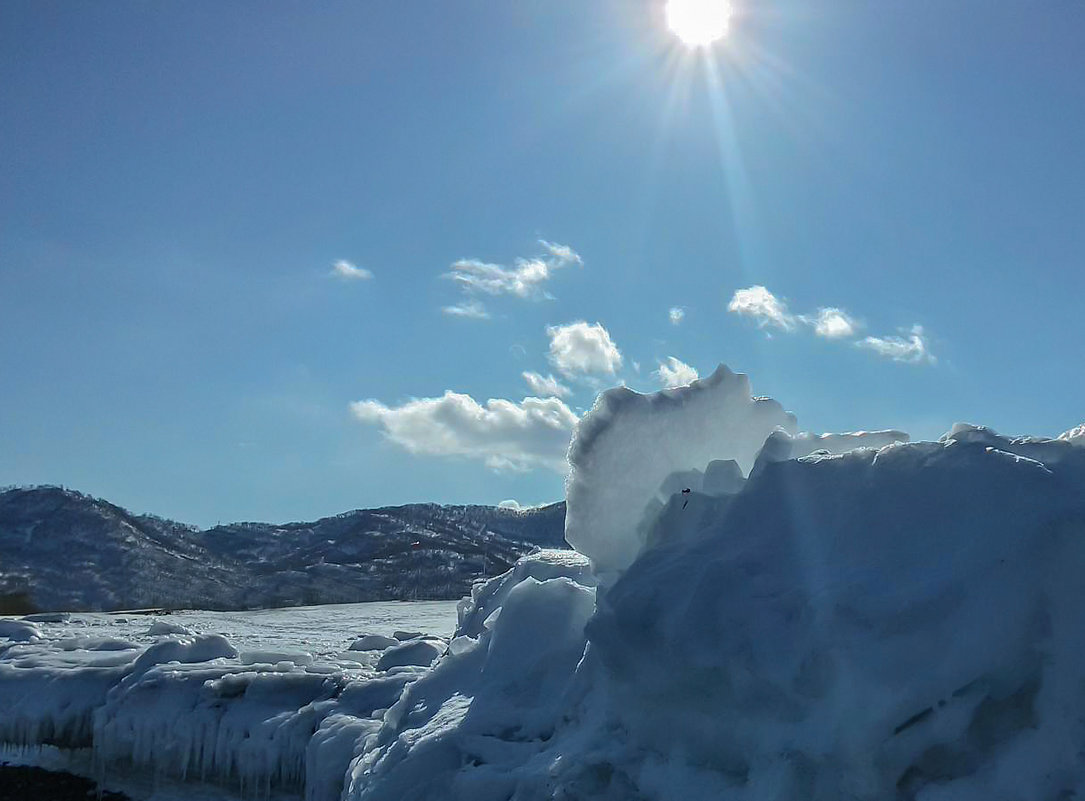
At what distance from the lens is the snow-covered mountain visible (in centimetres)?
11594

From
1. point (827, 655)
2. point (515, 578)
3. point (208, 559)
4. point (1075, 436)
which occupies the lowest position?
point (827, 655)

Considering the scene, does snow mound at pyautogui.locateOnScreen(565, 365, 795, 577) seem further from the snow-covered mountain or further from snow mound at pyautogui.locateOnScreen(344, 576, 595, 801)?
the snow-covered mountain

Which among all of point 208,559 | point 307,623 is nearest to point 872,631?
point 307,623

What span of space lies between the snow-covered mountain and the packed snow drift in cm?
9091

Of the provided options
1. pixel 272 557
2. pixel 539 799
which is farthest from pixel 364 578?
pixel 539 799

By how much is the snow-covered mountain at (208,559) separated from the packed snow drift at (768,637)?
90.9 metres

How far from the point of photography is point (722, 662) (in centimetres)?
462

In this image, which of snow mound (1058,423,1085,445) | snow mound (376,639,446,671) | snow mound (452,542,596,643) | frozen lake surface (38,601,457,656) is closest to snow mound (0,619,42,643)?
frozen lake surface (38,601,457,656)

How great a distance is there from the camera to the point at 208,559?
15350 centimetres

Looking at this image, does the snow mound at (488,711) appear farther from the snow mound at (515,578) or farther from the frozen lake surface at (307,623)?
the frozen lake surface at (307,623)

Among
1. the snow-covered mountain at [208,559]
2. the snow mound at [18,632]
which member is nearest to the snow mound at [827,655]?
the snow mound at [18,632]

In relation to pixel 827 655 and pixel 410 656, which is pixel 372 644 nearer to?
pixel 410 656

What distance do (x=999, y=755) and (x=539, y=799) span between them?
8.22 feet

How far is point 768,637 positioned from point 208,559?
16340cm
